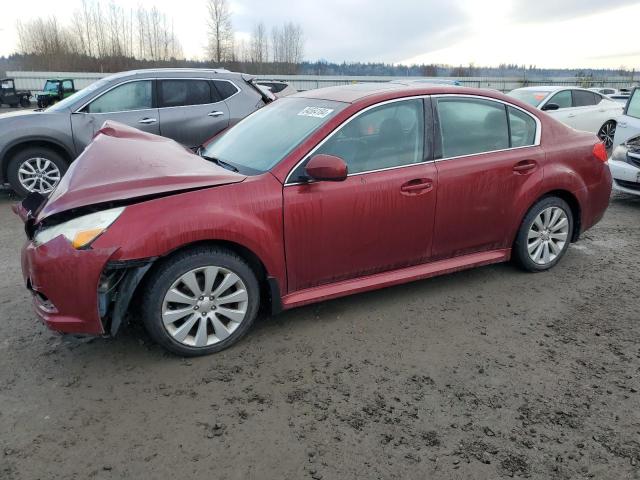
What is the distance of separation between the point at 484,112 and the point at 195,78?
501 centimetres

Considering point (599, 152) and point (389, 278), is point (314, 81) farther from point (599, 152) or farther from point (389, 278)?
point (389, 278)

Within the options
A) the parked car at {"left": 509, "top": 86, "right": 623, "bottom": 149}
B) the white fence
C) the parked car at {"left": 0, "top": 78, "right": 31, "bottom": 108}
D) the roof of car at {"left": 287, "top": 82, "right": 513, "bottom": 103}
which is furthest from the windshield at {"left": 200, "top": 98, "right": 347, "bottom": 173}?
the parked car at {"left": 0, "top": 78, "right": 31, "bottom": 108}

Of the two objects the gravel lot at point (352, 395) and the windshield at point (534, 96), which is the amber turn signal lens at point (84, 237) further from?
the windshield at point (534, 96)

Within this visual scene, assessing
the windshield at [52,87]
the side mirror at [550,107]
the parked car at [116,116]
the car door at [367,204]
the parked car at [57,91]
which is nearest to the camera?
the car door at [367,204]

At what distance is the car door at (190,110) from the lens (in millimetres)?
7520

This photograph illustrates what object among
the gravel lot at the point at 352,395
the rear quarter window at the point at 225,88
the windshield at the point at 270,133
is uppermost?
the rear quarter window at the point at 225,88

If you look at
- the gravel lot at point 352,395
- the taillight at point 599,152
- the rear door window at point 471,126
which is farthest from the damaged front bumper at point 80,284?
the taillight at point 599,152

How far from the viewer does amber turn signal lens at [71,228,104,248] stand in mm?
2854

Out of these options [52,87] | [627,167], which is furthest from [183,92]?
[52,87]

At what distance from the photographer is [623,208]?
23.6 feet

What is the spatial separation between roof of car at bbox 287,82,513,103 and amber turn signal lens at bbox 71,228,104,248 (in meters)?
1.97

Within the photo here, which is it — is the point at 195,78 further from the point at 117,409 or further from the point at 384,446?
the point at 384,446

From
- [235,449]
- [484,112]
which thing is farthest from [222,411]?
[484,112]

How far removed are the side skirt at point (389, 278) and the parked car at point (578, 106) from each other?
8.28 m
